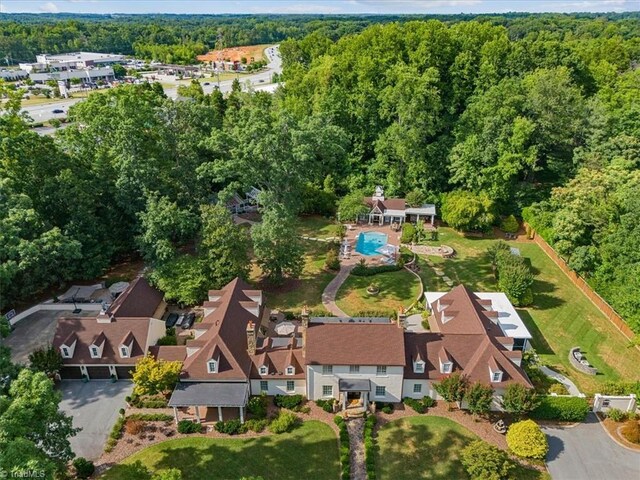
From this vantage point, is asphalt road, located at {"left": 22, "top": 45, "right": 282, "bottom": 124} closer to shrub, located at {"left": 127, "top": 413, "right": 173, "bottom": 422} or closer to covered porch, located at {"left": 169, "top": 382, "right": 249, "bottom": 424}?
shrub, located at {"left": 127, "top": 413, "right": 173, "bottom": 422}

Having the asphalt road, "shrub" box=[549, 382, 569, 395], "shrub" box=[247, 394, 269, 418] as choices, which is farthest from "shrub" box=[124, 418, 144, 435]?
the asphalt road

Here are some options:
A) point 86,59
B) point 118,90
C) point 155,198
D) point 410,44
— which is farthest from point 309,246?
point 86,59

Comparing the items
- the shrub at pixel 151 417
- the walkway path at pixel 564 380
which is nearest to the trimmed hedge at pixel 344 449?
the shrub at pixel 151 417

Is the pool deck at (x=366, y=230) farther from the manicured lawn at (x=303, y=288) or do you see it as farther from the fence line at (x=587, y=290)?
the fence line at (x=587, y=290)

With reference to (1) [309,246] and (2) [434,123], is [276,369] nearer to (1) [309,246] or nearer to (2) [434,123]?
(1) [309,246]

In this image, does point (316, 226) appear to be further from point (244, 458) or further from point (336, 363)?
point (244, 458)
